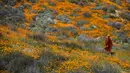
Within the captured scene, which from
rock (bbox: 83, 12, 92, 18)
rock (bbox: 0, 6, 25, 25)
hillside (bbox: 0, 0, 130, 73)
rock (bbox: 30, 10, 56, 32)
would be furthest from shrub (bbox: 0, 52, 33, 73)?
rock (bbox: 83, 12, 92, 18)

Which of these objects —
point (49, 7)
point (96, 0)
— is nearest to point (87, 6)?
point (96, 0)

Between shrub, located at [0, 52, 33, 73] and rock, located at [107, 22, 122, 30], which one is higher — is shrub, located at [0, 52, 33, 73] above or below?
above

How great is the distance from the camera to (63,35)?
22109 millimetres

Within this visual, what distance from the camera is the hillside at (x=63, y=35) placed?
A: 1147cm

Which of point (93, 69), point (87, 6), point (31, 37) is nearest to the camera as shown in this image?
point (93, 69)

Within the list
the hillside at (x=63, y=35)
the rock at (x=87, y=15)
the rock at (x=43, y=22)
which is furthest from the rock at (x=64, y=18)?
the rock at (x=87, y=15)

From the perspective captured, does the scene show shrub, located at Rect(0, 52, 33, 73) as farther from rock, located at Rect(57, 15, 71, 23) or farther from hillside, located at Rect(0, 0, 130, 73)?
rock, located at Rect(57, 15, 71, 23)

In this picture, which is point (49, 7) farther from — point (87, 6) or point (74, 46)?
point (74, 46)

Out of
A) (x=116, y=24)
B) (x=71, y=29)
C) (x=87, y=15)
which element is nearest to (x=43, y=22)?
(x=71, y=29)

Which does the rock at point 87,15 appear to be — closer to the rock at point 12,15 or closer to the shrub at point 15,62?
the rock at point 12,15

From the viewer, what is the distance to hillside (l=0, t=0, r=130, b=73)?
11469 millimetres

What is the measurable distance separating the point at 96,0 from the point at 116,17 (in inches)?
193

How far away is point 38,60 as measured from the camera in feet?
37.9

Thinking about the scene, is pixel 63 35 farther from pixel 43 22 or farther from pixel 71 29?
pixel 43 22
